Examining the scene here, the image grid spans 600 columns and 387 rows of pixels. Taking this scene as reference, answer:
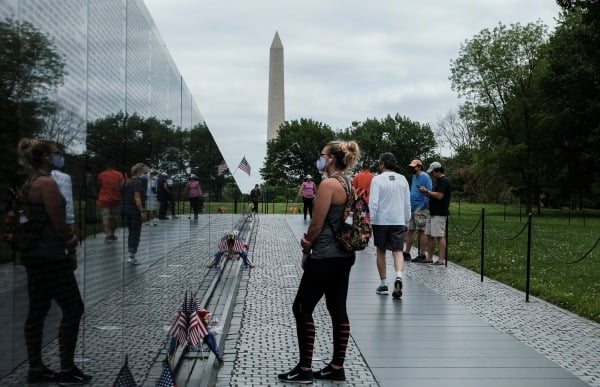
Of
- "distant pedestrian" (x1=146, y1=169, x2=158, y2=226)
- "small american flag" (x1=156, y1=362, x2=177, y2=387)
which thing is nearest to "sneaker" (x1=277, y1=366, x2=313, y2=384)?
"small american flag" (x1=156, y1=362, x2=177, y2=387)

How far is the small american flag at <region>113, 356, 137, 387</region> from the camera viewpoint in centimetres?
306

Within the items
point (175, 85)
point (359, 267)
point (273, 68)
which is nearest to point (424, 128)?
point (273, 68)

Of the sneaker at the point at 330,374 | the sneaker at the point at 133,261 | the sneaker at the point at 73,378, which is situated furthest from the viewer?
the sneaker at the point at 330,374

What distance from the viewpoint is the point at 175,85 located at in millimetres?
6047

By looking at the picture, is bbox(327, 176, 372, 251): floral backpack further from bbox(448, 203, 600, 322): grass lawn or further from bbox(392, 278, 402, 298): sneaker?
bbox(448, 203, 600, 322): grass lawn

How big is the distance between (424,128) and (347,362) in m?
87.5

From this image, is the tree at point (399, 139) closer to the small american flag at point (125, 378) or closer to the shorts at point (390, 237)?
the shorts at point (390, 237)

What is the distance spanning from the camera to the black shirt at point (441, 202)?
12.5 meters

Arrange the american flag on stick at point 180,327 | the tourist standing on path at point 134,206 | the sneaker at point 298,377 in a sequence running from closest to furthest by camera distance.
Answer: the tourist standing on path at point 134,206, the american flag on stick at point 180,327, the sneaker at point 298,377

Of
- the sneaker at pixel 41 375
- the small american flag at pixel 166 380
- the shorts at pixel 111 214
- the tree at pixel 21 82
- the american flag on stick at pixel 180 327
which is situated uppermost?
the tree at pixel 21 82

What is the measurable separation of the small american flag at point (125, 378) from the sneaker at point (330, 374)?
7.50ft

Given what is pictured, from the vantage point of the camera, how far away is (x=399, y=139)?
297 feet

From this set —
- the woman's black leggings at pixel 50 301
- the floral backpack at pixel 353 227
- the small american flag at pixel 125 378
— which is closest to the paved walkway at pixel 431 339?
the floral backpack at pixel 353 227

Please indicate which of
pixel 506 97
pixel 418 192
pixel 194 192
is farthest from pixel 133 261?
pixel 506 97
